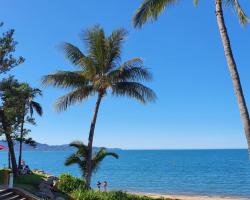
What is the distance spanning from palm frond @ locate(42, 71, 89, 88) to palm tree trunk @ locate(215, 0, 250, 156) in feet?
39.9

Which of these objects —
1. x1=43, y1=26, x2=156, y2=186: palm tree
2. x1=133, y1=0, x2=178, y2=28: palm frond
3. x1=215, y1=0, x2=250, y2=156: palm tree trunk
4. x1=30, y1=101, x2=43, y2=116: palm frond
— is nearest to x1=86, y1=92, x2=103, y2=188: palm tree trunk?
x1=43, y1=26, x2=156, y2=186: palm tree

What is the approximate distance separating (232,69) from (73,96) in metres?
13.7

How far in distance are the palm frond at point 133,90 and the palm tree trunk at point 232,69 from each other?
452 inches

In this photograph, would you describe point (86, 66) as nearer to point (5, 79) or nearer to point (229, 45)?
point (5, 79)

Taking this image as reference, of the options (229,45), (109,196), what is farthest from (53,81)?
(229,45)

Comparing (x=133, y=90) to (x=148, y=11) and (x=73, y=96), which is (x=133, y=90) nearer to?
(x=73, y=96)

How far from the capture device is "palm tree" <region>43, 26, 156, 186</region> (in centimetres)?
2225

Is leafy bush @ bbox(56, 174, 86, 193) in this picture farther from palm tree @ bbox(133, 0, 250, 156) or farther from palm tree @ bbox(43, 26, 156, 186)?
palm tree @ bbox(133, 0, 250, 156)

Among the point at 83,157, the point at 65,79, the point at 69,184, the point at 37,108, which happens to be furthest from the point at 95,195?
the point at 37,108

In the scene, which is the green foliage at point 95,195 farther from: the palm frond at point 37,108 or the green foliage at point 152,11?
the palm frond at point 37,108

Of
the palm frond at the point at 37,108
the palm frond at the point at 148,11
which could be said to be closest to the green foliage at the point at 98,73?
the palm frond at the point at 148,11

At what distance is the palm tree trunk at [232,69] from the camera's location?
10.0 metres

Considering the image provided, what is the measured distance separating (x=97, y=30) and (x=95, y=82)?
10.0 ft

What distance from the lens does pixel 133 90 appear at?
74.9 ft
